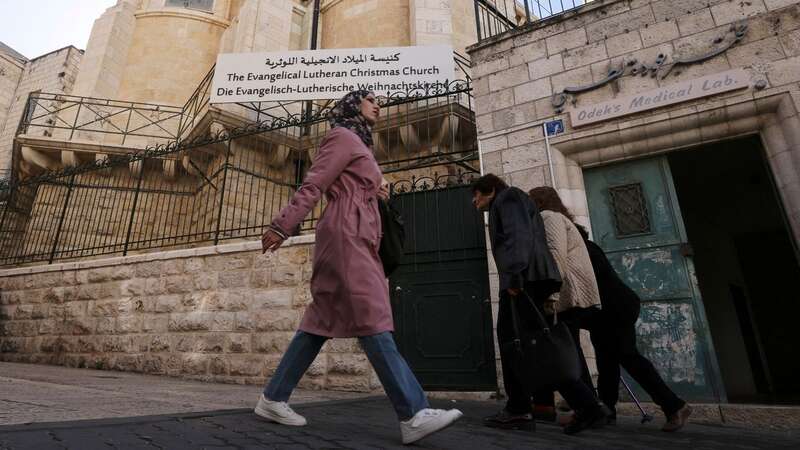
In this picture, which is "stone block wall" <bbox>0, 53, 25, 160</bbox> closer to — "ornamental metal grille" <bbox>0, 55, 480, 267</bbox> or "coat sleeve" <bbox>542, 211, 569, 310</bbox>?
"ornamental metal grille" <bbox>0, 55, 480, 267</bbox>

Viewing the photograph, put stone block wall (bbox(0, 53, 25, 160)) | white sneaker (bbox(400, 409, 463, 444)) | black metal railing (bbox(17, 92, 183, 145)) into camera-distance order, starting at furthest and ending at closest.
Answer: stone block wall (bbox(0, 53, 25, 160)), black metal railing (bbox(17, 92, 183, 145)), white sneaker (bbox(400, 409, 463, 444))

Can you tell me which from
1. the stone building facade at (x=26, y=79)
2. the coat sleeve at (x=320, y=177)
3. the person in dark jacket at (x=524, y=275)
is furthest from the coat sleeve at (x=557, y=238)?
the stone building facade at (x=26, y=79)

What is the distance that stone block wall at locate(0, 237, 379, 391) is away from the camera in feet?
17.0

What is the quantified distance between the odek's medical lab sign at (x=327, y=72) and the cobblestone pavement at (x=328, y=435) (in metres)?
6.51

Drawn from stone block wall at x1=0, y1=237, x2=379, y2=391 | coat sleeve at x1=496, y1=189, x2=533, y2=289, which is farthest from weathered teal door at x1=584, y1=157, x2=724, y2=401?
stone block wall at x1=0, y1=237, x2=379, y2=391

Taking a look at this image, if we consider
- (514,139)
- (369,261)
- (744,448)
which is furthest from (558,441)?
(514,139)

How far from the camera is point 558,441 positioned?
2230 mm

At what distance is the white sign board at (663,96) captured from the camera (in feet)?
13.6

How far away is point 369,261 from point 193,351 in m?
4.56

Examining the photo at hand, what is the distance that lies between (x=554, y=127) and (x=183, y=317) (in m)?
5.48

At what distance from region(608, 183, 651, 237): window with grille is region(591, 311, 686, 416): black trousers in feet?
6.15

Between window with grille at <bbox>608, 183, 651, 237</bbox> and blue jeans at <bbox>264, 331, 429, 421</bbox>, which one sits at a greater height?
window with grille at <bbox>608, 183, 651, 237</bbox>

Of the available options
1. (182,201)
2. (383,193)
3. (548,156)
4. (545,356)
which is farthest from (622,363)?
(182,201)

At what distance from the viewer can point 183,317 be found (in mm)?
5695
